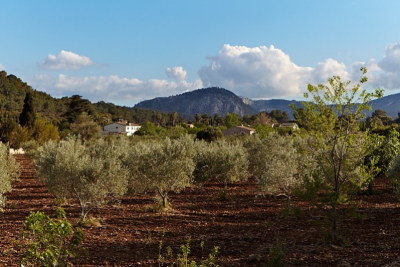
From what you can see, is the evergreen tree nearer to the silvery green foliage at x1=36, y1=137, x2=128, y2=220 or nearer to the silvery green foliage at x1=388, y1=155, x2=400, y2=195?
the silvery green foliage at x1=36, y1=137, x2=128, y2=220

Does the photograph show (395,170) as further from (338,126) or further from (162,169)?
(162,169)

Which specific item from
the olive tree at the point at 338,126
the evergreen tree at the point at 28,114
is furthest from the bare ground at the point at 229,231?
the evergreen tree at the point at 28,114

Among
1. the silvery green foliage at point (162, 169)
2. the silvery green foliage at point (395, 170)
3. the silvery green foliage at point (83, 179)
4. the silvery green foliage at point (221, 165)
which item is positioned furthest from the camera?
the silvery green foliage at point (221, 165)

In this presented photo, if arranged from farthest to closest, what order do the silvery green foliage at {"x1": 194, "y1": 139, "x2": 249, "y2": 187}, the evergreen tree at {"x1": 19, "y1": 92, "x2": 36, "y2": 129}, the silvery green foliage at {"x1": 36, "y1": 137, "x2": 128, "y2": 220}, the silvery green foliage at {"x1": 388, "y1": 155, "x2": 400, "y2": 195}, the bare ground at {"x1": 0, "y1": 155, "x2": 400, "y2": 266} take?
the evergreen tree at {"x1": 19, "y1": 92, "x2": 36, "y2": 129}
the silvery green foliage at {"x1": 194, "y1": 139, "x2": 249, "y2": 187}
the silvery green foliage at {"x1": 388, "y1": 155, "x2": 400, "y2": 195}
the silvery green foliage at {"x1": 36, "y1": 137, "x2": 128, "y2": 220}
the bare ground at {"x1": 0, "y1": 155, "x2": 400, "y2": 266}

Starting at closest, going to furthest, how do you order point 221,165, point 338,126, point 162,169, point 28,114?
1. point 338,126
2. point 162,169
3. point 221,165
4. point 28,114

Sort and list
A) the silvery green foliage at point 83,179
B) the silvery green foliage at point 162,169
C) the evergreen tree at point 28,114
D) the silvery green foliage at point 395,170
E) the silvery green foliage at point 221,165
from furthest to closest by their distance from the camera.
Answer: the evergreen tree at point 28,114 < the silvery green foliage at point 221,165 < the silvery green foliage at point 162,169 < the silvery green foliage at point 395,170 < the silvery green foliage at point 83,179

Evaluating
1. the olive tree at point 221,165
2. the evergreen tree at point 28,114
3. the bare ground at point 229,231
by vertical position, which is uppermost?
the evergreen tree at point 28,114

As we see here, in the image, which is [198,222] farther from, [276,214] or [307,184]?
[307,184]

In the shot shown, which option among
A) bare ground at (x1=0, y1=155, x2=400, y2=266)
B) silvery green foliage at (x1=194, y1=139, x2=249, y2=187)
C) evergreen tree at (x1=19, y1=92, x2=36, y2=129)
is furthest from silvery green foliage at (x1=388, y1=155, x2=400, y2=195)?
evergreen tree at (x1=19, y1=92, x2=36, y2=129)

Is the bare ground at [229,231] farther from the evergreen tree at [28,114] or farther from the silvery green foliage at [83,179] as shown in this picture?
the evergreen tree at [28,114]

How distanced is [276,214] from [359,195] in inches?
394

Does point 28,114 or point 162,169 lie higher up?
point 28,114

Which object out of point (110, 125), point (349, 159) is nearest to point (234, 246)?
point (349, 159)

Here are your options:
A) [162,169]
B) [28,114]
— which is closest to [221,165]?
[162,169]
